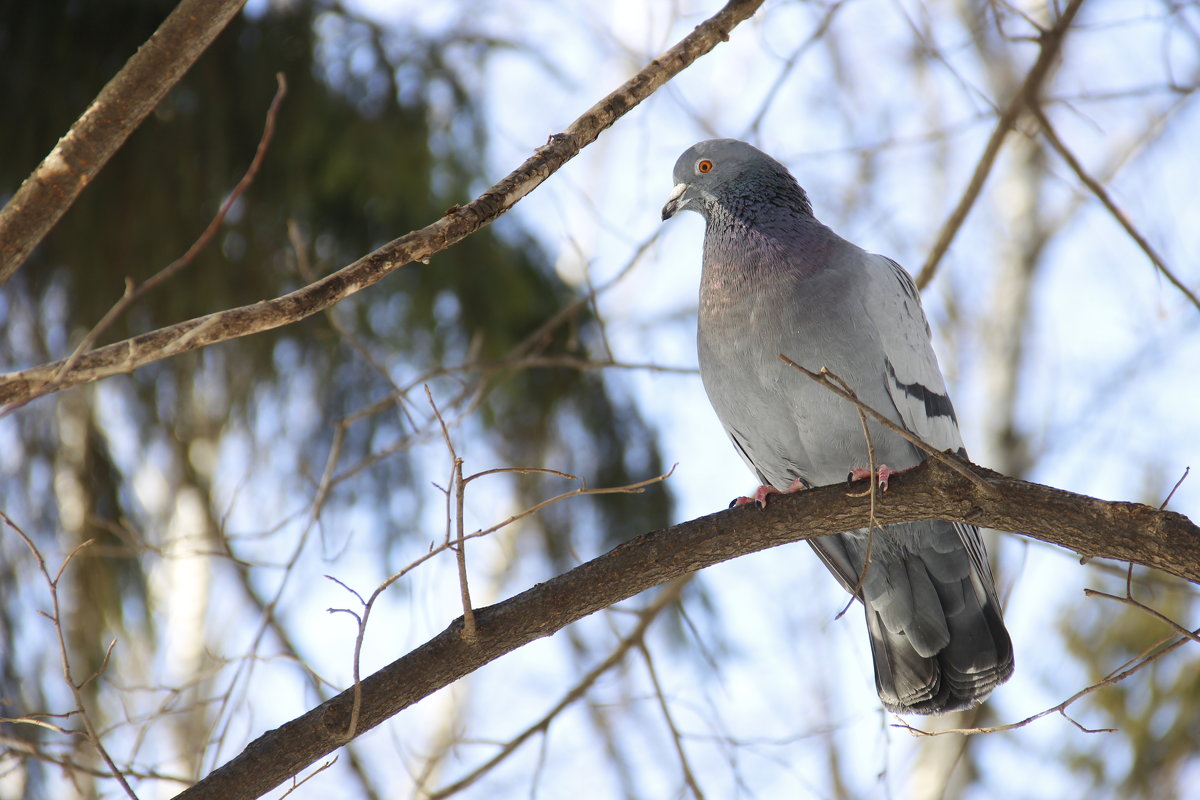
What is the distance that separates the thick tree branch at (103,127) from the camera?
2469 mm

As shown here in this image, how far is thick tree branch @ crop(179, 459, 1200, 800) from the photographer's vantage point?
8.30ft

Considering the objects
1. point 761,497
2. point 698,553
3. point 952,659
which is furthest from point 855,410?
point 952,659

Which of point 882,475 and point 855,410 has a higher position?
point 855,410

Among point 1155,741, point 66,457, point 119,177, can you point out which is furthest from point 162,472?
point 1155,741

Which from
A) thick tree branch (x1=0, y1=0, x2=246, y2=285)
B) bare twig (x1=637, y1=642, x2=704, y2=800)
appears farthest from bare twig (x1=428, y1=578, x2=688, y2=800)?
thick tree branch (x1=0, y1=0, x2=246, y2=285)

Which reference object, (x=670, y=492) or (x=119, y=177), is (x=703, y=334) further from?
(x=119, y=177)

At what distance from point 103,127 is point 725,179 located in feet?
7.98

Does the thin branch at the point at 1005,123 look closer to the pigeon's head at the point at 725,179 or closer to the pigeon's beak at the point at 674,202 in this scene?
the pigeon's head at the point at 725,179

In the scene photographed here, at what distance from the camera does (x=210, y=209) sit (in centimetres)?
483

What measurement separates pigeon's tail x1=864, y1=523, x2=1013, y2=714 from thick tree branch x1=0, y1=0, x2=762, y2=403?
1.93m

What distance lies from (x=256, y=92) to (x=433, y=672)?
11.0 feet

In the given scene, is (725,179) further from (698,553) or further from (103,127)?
(103,127)

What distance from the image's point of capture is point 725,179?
164 inches

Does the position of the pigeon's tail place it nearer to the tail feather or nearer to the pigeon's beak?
the tail feather
